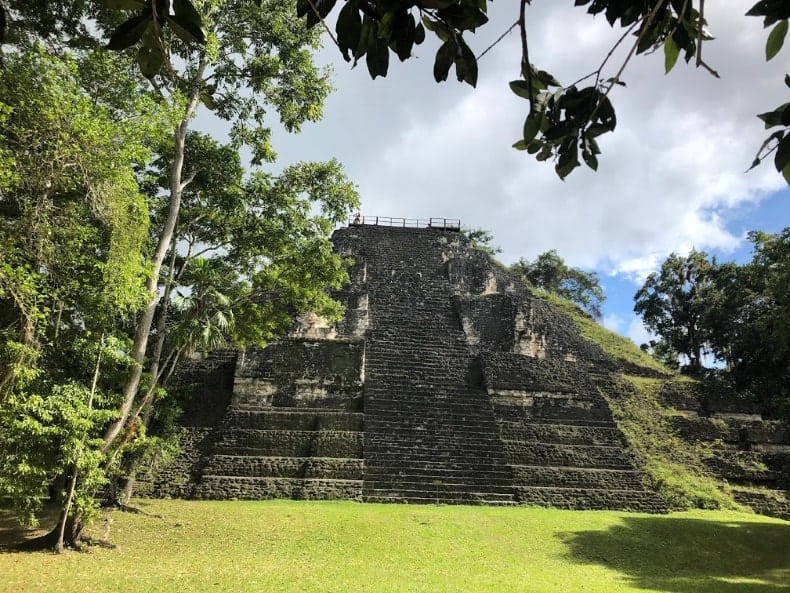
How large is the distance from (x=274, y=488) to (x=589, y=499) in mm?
6094

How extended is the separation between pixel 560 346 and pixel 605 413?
349 centimetres

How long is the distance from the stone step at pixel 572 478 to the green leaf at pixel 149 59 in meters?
11.0

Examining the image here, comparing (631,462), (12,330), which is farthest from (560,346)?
(12,330)

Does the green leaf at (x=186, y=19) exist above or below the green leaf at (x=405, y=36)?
below

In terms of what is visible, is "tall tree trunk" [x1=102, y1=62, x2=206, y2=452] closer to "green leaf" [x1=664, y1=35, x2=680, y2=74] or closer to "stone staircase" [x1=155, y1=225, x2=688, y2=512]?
"stone staircase" [x1=155, y1=225, x2=688, y2=512]

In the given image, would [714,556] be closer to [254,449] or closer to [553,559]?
[553,559]

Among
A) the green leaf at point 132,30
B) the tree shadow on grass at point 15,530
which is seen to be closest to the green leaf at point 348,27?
the green leaf at point 132,30

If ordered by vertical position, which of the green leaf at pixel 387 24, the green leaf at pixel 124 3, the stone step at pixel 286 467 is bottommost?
the stone step at pixel 286 467

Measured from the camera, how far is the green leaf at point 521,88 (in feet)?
4.58

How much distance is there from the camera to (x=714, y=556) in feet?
27.0

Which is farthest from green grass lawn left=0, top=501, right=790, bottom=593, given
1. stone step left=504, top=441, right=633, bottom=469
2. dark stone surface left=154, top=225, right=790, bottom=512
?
stone step left=504, top=441, right=633, bottom=469

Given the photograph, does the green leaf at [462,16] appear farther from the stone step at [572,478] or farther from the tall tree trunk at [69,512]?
the stone step at [572,478]

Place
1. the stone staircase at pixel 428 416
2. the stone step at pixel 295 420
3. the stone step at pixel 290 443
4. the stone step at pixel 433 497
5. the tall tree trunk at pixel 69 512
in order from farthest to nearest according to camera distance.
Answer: the stone step at pixel 295 420
the stone step at pixel 290 443
the stone staircase at pixel 428 416
the stone step at pixel 433 497
the tall tree trunk at pixel 69 512

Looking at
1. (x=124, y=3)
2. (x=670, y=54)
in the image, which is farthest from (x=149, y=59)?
(x=670, y=54)
